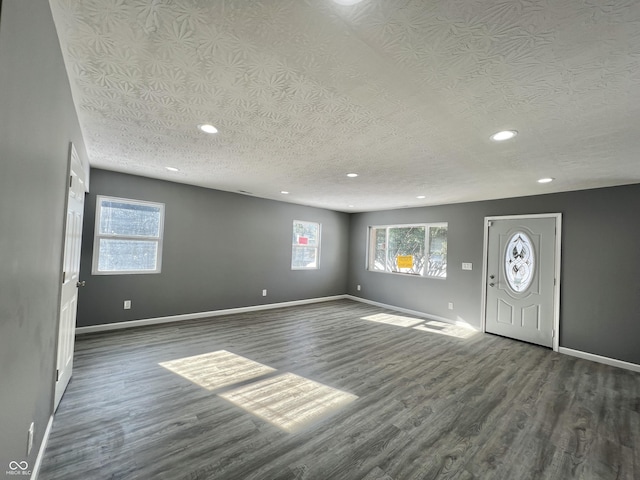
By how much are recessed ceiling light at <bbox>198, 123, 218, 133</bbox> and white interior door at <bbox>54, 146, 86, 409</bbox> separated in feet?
3.11

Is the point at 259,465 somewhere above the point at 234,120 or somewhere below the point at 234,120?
below

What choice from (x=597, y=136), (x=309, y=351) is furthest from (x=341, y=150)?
(x=309, y=351)

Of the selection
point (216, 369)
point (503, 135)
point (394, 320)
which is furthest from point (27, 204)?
point (394, 320)

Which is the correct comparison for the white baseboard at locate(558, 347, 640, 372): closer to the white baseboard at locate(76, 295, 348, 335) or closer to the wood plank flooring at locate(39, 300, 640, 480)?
the wood plank flooring at locate(39, 300, 640, 480)

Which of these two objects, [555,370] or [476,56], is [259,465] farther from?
[555,370]

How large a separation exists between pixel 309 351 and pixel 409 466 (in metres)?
2.05

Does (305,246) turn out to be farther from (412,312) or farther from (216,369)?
(216,369)

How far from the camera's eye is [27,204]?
46.1 inches

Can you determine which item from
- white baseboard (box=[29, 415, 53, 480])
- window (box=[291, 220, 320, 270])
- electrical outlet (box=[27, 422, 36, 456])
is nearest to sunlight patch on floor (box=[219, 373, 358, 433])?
white baseboard (box=[29, 415, 53, 480])

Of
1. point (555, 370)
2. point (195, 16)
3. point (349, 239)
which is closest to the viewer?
point (195, 16)

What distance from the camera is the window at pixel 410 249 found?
18.8ft

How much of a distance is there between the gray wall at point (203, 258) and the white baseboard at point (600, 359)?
478cm

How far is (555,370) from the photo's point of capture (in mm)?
3383

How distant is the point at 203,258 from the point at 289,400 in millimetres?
3433
